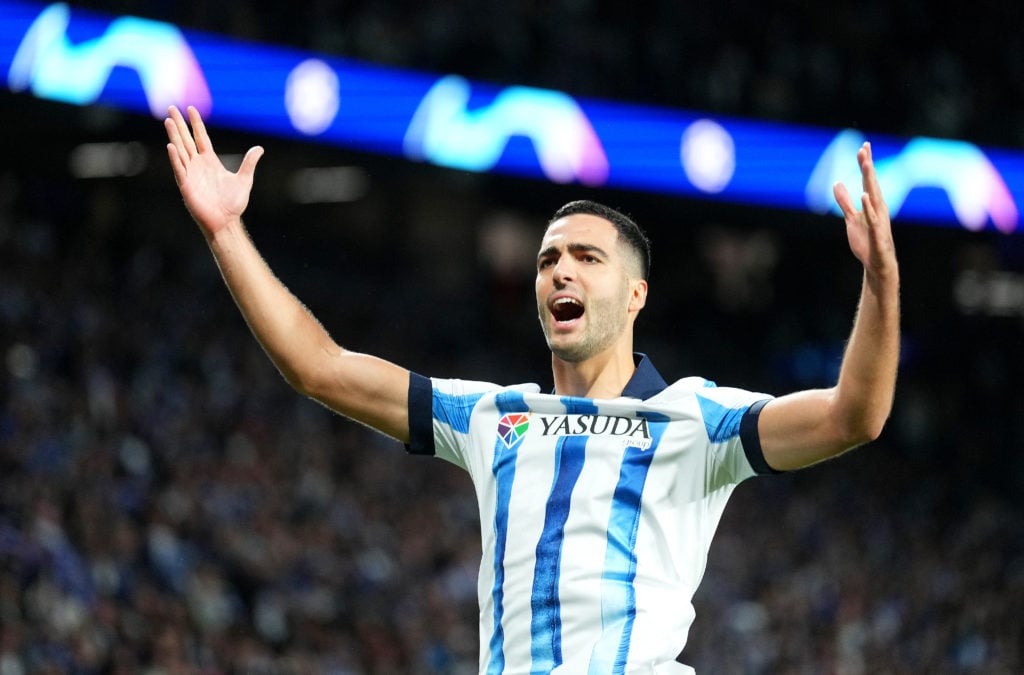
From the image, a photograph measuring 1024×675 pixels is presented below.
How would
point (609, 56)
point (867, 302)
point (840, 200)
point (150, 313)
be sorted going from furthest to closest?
point (609, 56) → point (150, 313) → point (840, 200) → point (867, 302)

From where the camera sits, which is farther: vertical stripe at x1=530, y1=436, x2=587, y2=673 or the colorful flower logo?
the colorful flower logo

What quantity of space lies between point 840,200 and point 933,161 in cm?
1337

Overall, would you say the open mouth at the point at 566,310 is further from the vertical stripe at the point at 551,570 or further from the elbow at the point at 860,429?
the elbow at the point at 860,429

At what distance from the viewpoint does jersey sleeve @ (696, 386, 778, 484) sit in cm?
315

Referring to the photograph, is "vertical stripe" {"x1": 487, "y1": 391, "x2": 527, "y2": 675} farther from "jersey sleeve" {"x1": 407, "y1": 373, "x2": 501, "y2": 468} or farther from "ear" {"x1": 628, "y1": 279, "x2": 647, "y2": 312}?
"ear" {"x1": 628, "y1": 279, "x2": 647, "y2": 312}

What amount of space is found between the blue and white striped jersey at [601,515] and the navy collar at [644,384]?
0.01 meters

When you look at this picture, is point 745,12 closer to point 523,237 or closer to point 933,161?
point 933,161

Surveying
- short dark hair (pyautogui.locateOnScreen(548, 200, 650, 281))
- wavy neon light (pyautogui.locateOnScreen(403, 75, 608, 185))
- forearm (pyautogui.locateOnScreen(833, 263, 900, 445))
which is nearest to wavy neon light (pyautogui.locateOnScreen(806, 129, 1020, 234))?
wavy neon light (pyautogui.locateOnScreen(403, 75, 608, 185))

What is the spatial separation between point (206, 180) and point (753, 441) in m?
1.44

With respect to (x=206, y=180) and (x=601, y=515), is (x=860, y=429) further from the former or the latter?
(x=206, y=180)

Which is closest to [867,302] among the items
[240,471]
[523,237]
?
[240,471]

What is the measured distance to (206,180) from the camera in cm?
344

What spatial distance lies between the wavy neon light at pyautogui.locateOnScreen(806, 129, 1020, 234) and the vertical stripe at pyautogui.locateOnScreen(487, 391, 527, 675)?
12.3 meters

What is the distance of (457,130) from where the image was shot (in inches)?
545
